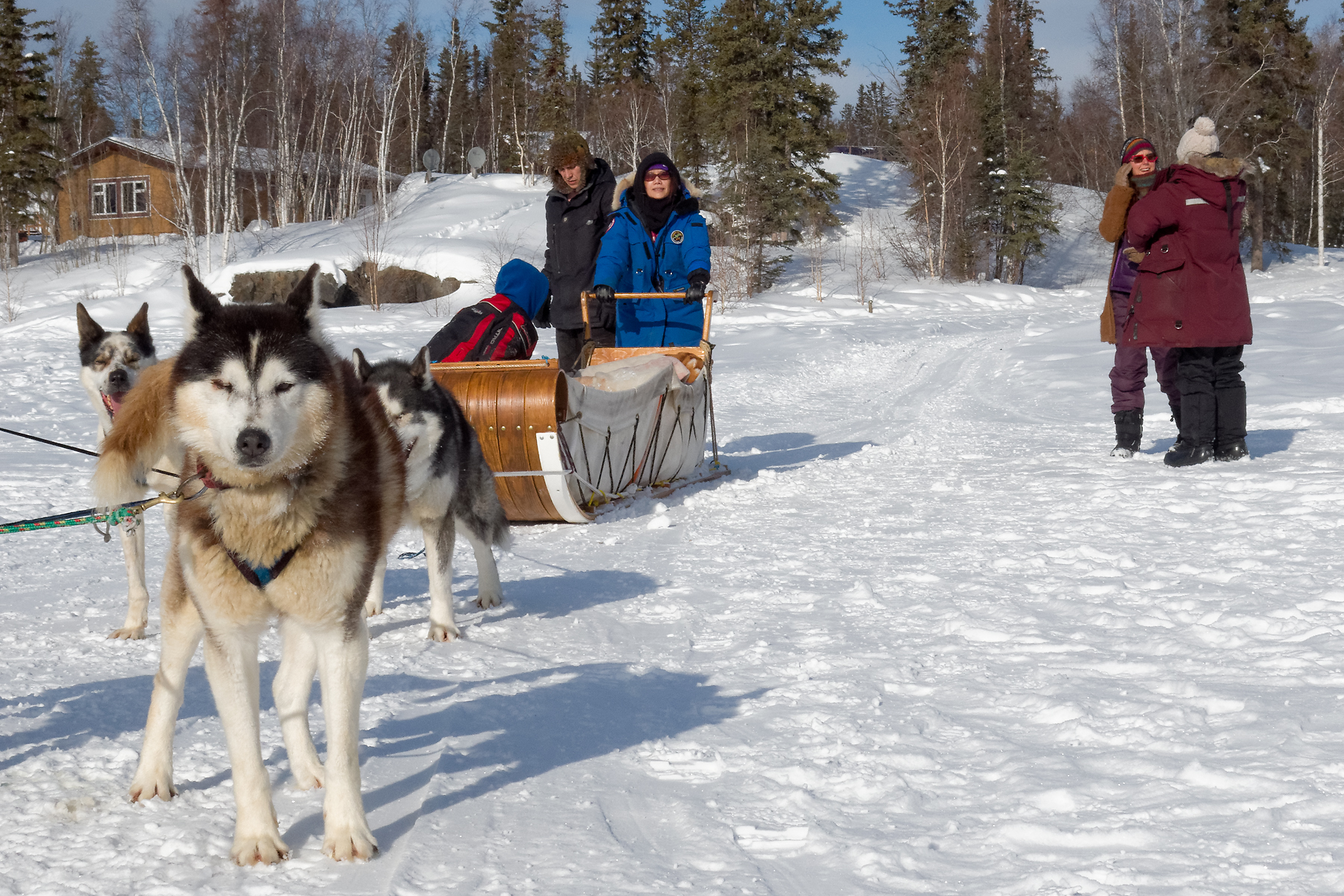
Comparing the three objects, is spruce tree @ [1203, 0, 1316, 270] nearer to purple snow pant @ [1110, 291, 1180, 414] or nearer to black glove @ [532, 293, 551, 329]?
purple snow pant @ [1110, 291, 1180, 414]

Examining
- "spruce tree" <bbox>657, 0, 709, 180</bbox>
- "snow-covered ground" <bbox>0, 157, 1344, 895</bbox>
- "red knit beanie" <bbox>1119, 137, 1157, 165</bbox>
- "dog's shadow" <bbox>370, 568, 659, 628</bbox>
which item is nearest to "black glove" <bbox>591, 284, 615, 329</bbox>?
"snow-covered ground" <bbox>0, 157, 1344, 895</bbox>

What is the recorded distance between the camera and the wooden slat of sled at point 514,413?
17.2 ft

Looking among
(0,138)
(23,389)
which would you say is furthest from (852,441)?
(0,138)

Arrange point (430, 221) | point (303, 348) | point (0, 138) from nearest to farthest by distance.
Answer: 1. point (303, 348)
2. point (430, 221)
3. point (0, 138)

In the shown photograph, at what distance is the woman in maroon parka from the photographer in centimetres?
585

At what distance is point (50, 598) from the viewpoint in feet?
13.1

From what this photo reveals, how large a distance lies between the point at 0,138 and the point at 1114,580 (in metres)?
36.7

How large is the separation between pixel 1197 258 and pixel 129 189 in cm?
3772

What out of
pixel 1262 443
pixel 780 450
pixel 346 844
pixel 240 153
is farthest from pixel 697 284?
pixel 240 153

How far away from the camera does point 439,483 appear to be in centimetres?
380

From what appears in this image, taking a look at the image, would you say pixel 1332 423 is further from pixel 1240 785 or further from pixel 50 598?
pixel 50 598

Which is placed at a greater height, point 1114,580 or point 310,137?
point 310,137

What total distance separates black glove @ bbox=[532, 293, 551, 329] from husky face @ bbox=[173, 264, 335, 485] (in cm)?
480

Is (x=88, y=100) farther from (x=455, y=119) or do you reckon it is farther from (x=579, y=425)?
(x=579, y=425)
